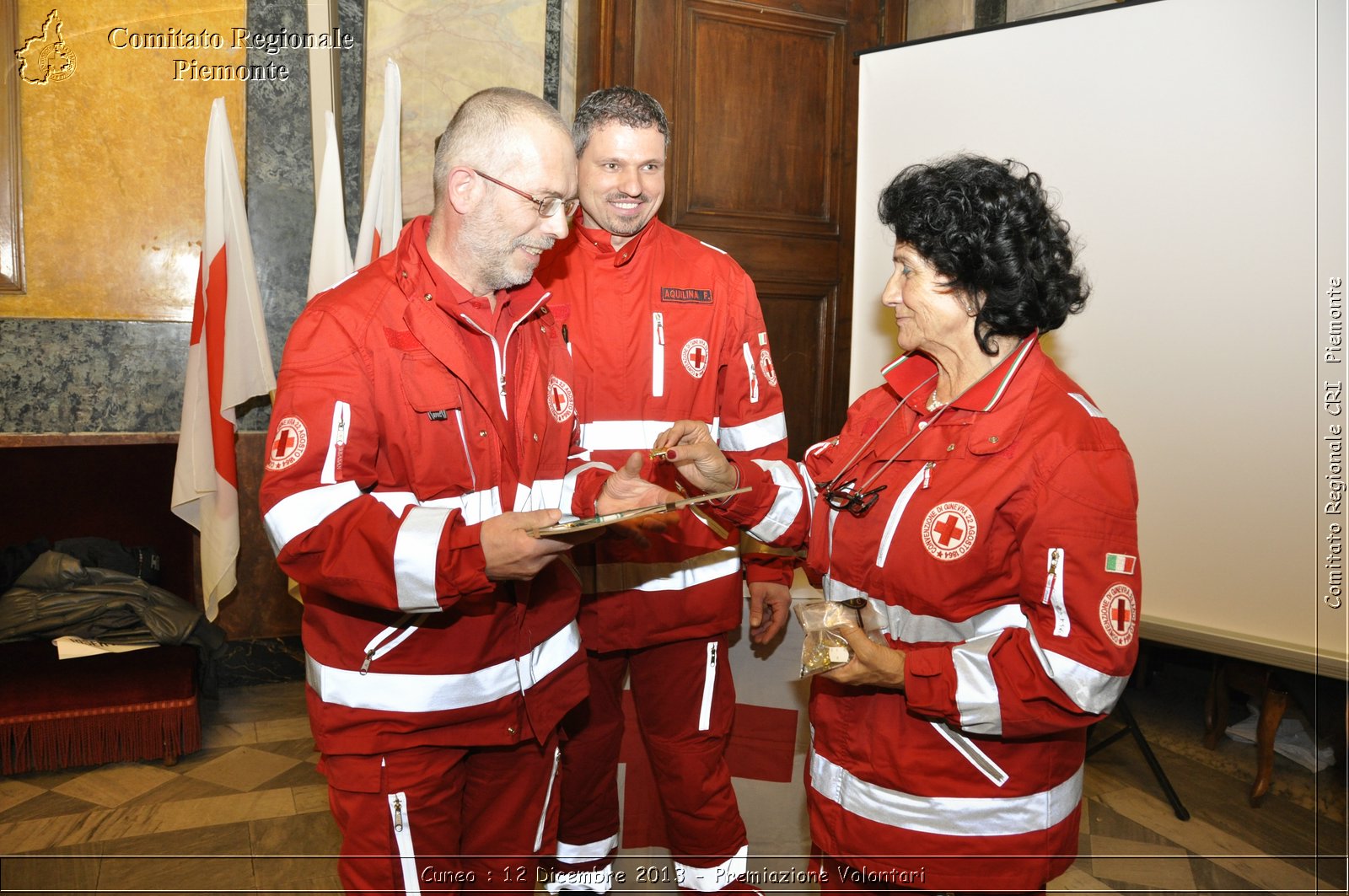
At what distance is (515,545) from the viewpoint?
151 centimetres

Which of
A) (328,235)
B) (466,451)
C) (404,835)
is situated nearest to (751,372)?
(466,451)

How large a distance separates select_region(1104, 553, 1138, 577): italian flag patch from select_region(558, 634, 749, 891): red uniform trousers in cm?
128

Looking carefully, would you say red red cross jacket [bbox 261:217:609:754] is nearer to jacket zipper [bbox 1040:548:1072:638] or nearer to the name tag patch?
the name tag patch

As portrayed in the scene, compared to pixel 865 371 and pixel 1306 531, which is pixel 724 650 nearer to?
pixel 865 371

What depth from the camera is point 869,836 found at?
1.60m

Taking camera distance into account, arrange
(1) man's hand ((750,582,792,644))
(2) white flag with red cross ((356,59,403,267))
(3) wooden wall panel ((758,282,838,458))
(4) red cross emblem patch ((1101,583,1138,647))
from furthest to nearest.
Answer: (3) wooden wall panel ((758,282,838,458)), (2) white flag with red cross ((356,59,403,267)), (1) man's hand ((750,582,792,644)), (4) red cross emblem patch ((1101,583,1138,647))

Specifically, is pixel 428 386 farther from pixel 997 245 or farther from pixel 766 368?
pixel 766 368

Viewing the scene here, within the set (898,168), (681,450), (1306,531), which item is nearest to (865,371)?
(898,168)

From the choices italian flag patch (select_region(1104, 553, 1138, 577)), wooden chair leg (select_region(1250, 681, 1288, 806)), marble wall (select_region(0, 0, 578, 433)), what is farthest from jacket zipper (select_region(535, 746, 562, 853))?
marble wall (select_region(0, 0, 578, 433))

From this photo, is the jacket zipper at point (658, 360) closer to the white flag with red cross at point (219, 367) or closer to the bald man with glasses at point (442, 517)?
the bald man with glasses at point (442, 517)

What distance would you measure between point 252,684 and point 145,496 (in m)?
1.04

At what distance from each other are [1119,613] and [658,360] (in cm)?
133

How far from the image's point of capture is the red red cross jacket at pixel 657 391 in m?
2.41

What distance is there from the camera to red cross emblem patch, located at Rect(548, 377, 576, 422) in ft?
6.24
